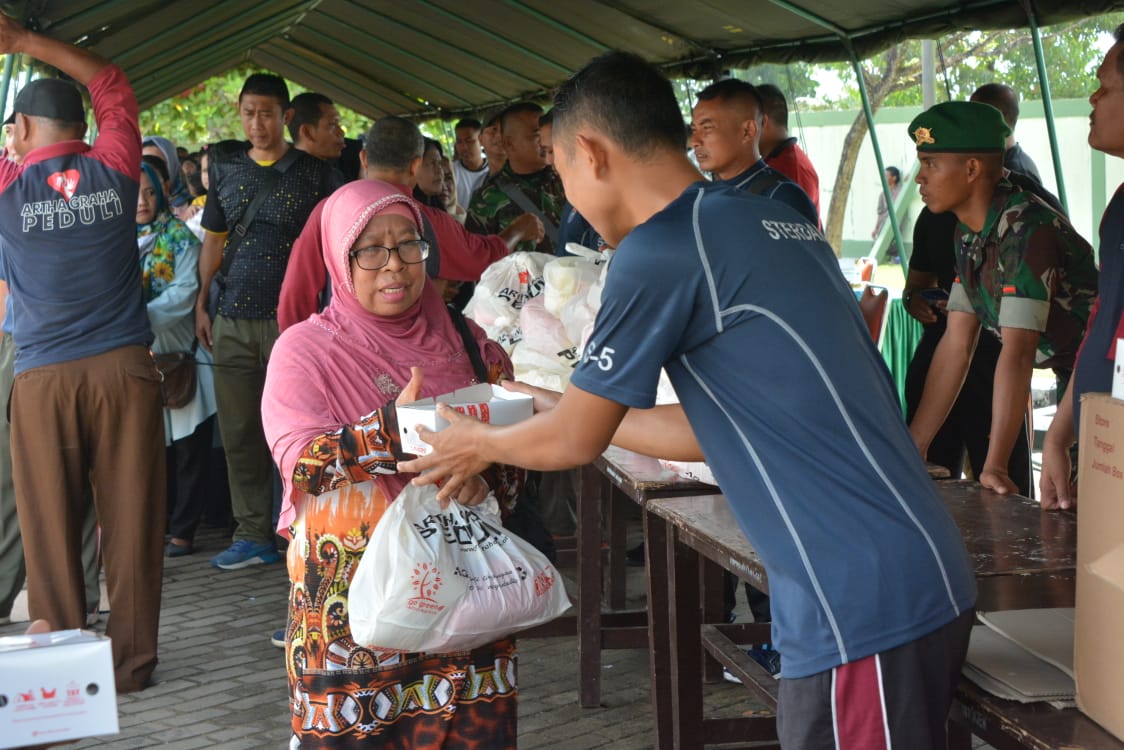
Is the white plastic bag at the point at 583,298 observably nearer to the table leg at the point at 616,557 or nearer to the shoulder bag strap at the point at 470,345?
the shoulder bag strap at the point at 470,345

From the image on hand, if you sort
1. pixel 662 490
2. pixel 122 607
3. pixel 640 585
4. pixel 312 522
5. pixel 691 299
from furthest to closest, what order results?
pixel 640 585
pixel 122 607
pixel 662 490
pixel 312 522
pixel 691 299

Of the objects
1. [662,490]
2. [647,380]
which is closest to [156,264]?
[662,490]

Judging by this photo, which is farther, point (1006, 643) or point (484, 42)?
point (484, 42)

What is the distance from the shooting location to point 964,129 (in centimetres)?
351

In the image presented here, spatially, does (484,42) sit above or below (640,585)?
above

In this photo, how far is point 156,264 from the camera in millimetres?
6461

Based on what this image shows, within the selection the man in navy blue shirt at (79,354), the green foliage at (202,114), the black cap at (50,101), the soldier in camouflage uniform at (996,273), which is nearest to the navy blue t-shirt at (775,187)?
the soldier in camouflage uniform at (996,273)

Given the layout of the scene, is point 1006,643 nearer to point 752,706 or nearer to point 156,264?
point 752,706

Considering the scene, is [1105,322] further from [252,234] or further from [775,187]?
[252,234]

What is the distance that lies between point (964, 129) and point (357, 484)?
6.74ft

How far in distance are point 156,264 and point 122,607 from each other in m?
2.32

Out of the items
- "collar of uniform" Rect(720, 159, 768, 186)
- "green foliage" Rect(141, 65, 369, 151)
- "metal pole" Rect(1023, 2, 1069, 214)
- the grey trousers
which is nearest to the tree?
"metal pole" Rect(1023, 2, 1069, 214)

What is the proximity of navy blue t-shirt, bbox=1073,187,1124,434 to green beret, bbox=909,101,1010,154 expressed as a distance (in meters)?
0.68

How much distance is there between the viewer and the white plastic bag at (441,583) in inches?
95.4
